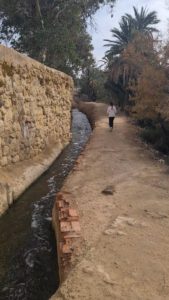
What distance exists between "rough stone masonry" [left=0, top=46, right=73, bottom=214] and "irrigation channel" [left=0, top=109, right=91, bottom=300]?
1.91ft

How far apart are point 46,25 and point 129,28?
31.3 feet

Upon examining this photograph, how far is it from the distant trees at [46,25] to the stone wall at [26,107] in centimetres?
1151

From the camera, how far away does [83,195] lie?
7.42 meters

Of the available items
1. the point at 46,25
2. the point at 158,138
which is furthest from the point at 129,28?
the point at 158,138

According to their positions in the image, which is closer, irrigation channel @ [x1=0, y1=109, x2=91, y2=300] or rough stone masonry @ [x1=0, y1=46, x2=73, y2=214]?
irrigation channel @ [x1=0, y1=109, x2=91, y2=300]

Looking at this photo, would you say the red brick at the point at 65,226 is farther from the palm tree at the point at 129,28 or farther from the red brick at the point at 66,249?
the palm tree at the point at 129,28

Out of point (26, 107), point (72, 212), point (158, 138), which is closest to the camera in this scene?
point (72, 212)

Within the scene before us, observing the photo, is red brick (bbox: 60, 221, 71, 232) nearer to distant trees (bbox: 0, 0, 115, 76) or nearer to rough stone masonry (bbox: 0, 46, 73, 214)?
rough stone masonry (bbox: 0, 46, 73, 214)

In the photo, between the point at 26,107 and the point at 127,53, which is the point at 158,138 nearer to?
the point at 26,107

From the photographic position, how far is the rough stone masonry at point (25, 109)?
8.59 m

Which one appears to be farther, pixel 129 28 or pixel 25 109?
pixel 129 28

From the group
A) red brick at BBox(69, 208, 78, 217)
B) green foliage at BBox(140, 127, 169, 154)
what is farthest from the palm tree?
red brick at BBox(69, 208, 78, 217)

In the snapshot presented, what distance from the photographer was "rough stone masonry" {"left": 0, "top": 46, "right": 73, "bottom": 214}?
8586mm

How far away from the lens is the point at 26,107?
1027cm
